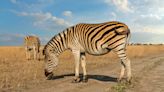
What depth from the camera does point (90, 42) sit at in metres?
13.0

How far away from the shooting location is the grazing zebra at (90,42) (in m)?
12.4

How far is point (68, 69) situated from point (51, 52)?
5.75 m

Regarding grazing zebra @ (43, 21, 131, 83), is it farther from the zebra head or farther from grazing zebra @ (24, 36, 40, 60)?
grazing zebra @ (24, 36, 40, 60)

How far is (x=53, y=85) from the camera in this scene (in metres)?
13.0

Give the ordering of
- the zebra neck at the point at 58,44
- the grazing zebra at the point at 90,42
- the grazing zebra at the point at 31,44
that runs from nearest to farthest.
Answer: the grazing zebra at the point at 90,42 → the zebra neck at the point at 58,44 → the grazing zebra at the point at 31,44

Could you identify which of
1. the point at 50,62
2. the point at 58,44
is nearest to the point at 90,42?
the point at 58,44

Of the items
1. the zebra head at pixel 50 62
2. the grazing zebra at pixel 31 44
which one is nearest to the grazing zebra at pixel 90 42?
the zebra head at pixel 50 62

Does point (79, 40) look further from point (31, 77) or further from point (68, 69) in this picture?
point (68, 69)

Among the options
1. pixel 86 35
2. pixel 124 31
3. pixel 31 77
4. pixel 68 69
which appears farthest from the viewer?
pixel 68 69

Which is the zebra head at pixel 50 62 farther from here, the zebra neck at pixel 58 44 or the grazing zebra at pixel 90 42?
the zebra neck at pixel 58 44

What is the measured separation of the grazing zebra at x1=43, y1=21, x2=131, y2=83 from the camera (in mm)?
12406

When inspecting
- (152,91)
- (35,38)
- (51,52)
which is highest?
(35,38)

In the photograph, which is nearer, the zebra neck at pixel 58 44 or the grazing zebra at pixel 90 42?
the grazing zebra at pixel 90 42

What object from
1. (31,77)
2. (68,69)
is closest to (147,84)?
(31,77)
